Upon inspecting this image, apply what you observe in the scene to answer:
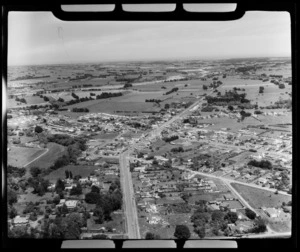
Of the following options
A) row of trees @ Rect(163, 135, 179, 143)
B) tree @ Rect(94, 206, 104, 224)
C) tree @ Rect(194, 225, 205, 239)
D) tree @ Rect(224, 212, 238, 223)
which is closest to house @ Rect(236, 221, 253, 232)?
tree @ Rect(224, 212, 238, 223)

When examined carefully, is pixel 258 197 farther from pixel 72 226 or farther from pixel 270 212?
pixel 72 226

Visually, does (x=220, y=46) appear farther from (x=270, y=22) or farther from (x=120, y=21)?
(x=120, y=21)

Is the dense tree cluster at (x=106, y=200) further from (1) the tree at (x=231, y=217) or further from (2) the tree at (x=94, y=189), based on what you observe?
(1) the tree at (x=231, y=217)

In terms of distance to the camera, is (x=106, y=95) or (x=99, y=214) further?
(x=106, y=95)

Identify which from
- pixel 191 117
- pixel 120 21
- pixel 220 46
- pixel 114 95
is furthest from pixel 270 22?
pixel 114 95

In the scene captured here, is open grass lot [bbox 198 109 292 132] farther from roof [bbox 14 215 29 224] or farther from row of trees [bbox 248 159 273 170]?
roof [bbox 14 215 29 224]

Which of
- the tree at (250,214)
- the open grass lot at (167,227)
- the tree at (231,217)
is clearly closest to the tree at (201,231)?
A: the open grass lot at (167,227)

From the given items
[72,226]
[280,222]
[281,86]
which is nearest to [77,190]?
[72,226]

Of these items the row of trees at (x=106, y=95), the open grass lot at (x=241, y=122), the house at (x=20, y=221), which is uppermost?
the row of trees at (x=106, y=95)
